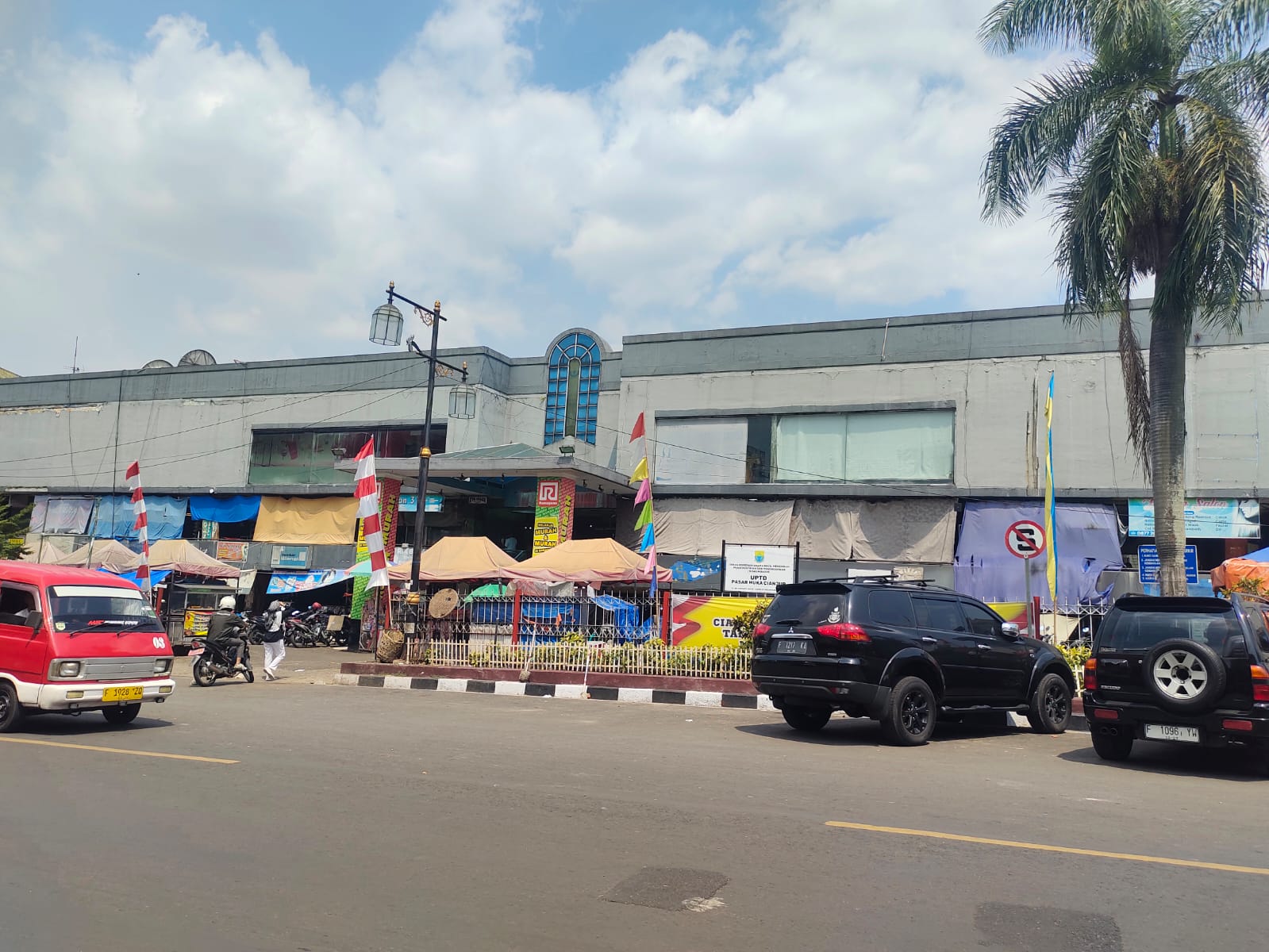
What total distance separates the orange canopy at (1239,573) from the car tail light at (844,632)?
1135cm

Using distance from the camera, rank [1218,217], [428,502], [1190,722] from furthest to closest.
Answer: [428,502], [1218,217], [1190,722]

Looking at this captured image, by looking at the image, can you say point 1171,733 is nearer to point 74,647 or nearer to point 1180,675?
point 1180,675

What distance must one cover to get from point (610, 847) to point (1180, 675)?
20.3 ft

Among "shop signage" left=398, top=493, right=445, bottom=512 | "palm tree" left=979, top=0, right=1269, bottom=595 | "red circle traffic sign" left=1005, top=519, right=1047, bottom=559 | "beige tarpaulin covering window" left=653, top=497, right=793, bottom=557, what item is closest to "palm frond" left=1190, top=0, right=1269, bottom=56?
"palm tree" left=979, top=0, right=1269, bottom=595

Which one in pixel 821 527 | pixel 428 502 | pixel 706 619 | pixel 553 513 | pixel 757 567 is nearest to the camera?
pixel 706 619

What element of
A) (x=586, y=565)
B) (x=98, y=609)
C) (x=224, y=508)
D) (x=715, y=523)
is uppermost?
(x=224, y=508)

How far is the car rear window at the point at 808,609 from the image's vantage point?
10.6 meters

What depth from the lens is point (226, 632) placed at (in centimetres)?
1767

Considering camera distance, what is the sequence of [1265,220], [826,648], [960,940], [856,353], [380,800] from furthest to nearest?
[856,353], [1265,220], [826,648], [380,800], [960,940]

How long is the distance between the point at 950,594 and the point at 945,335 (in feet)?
57.1

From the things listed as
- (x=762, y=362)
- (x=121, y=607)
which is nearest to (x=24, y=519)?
(x=762, y=362)

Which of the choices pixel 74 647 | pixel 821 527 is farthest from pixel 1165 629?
pixel 821 527

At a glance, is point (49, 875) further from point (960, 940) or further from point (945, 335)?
point (945, 335)

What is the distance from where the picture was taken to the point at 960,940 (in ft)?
14.1
